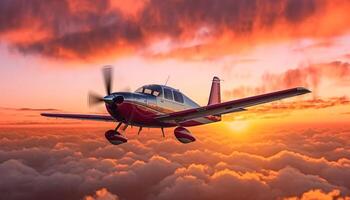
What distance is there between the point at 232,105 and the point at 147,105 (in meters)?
6.38

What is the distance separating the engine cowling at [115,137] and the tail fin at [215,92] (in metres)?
16.2

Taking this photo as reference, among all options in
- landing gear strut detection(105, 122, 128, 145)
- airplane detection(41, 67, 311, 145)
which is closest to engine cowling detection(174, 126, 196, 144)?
airplane detection(41, 67, 311, 145)

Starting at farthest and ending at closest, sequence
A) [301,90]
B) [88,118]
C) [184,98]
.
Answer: [88,118] < [184,98] < [301,90]

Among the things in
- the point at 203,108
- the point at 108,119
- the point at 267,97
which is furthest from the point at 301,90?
the point at 108,119

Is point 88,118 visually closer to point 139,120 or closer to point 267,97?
point 139,120

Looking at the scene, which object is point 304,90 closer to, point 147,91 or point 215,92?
point 147,91

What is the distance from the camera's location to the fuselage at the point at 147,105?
85.4ft

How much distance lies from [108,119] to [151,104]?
5.67 metres

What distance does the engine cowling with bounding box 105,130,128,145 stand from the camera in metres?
27.5

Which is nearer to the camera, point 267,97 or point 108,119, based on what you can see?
point 267,97

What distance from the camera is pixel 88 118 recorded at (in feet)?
109

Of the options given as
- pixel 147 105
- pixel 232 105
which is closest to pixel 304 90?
pixel 232 105

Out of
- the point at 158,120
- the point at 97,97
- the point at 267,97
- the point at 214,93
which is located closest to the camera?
the point at 267,97

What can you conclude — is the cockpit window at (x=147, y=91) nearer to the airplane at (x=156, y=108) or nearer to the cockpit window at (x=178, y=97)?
the airplane at (x=156, y=108)
